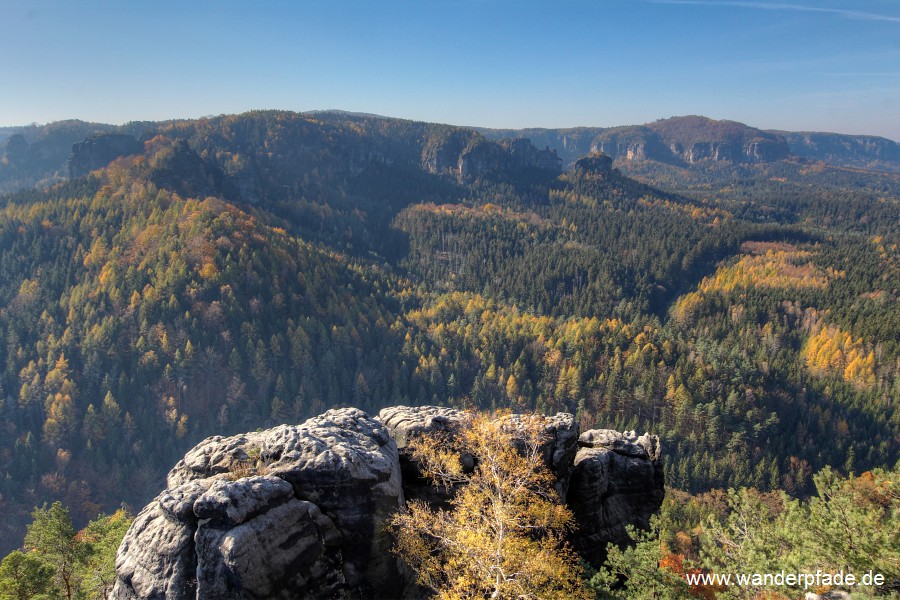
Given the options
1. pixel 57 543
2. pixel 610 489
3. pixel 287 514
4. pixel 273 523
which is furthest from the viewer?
pixel 610 489

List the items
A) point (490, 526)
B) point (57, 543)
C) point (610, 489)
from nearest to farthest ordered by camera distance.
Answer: point (490, 526)
point (57, 543)
point (610, 489)

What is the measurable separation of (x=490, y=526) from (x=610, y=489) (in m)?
15.8

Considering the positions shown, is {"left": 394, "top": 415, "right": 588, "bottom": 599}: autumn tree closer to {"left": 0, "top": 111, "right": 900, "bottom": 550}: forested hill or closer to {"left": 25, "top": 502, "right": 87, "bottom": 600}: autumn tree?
{"left": 25, "top": 502, "right": 87, "bottom": 600}: autumn tree

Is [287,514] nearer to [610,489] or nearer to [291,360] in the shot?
[610,489]

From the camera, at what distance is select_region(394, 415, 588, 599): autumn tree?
718 inches

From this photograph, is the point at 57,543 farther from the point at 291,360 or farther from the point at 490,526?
the point at 291,360

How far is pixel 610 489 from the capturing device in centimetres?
3234

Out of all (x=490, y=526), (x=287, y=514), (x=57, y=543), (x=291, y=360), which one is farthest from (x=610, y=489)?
(x=291, y=360)

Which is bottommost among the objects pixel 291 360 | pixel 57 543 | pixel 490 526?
pixel 291 360

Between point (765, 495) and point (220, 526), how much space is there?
96.1 m

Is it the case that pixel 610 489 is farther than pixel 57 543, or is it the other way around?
pixel 610 489

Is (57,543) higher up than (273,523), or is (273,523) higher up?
(273,523)

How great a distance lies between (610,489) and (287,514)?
21.8 metres

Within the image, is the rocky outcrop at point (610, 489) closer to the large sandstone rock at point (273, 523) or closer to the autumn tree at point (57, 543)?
the large sandstone rock at point (273, 523)
